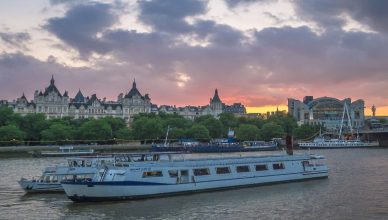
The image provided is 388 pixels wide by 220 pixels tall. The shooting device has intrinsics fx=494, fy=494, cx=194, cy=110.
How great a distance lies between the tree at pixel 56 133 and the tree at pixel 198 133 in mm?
45758

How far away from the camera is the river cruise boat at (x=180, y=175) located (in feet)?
130

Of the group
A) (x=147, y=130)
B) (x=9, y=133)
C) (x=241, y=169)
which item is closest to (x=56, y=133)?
(x=9, y=133)

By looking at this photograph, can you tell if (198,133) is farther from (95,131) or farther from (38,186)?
(38,186)

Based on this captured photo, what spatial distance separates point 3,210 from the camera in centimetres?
3700

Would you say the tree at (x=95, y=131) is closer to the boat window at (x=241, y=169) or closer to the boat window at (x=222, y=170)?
the boat window at (x=241, y=169)

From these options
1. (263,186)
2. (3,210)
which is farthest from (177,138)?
(3,210)

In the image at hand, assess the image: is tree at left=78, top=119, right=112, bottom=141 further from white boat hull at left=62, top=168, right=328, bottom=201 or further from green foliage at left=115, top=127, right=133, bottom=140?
white boat hull at left=62, top=168, right=328, bottom=201

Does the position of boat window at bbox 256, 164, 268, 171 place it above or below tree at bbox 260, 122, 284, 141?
below

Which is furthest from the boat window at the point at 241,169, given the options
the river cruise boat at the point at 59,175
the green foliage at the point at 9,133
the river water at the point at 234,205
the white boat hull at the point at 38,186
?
the green foliage at the point at 9,133

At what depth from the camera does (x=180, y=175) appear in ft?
143

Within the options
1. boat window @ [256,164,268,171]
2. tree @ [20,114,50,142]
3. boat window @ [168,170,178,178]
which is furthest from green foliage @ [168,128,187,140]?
boat window @ [168,170,178,178]

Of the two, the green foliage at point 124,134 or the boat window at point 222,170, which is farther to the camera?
the green foliage at point 124,134

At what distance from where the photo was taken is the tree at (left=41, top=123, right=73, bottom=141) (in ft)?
496

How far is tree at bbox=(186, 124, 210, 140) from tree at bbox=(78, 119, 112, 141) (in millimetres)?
32463
